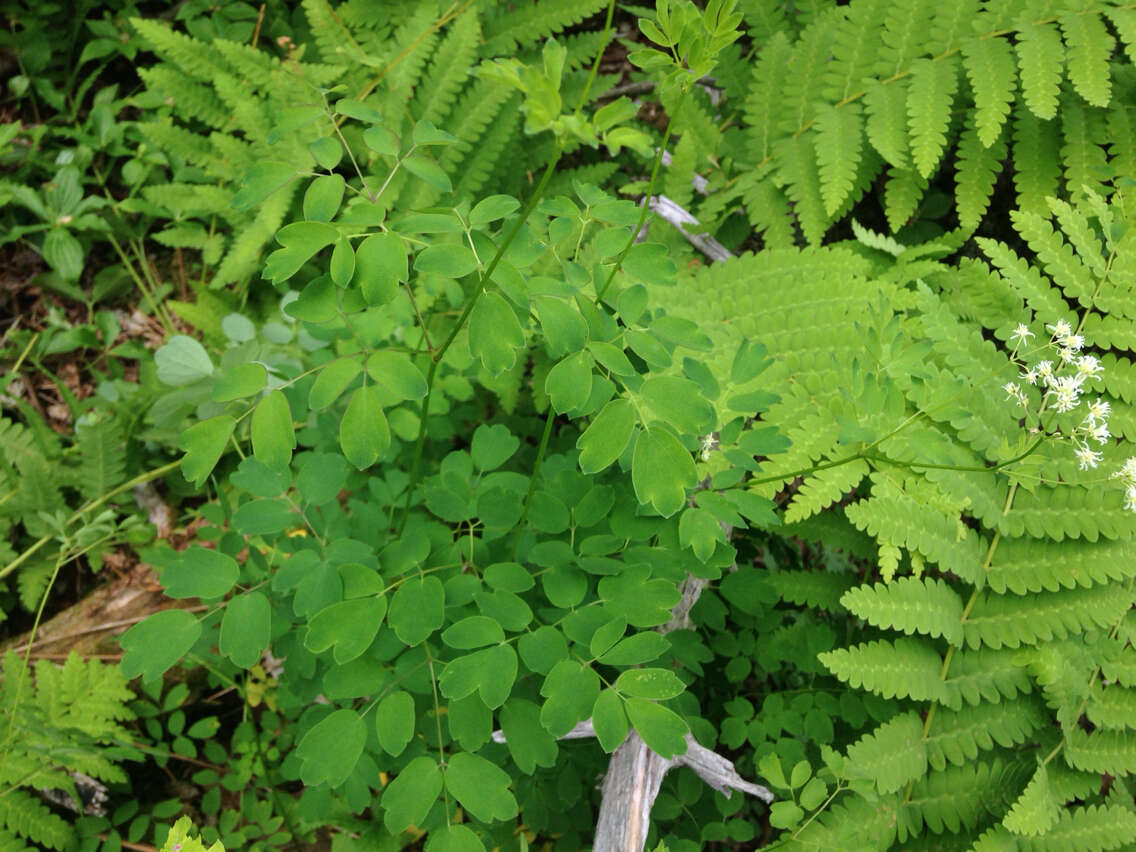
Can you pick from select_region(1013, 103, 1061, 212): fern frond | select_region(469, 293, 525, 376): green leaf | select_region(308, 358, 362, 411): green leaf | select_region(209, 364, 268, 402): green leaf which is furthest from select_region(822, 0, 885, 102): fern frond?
select_region(209, 364, 268, 402): green leaf

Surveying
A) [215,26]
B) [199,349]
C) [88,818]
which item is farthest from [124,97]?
[88,818]

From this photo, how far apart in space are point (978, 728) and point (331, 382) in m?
1.67

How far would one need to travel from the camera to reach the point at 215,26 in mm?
3357

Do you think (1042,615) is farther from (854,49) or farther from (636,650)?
(854,49)

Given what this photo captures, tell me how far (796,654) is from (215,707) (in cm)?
193

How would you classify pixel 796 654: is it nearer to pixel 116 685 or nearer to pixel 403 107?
pixel 116 685

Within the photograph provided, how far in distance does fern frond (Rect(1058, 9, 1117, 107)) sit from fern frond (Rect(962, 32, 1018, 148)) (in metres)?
0.15

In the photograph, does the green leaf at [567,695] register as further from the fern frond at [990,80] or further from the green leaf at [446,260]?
the fern frond at [990,80]

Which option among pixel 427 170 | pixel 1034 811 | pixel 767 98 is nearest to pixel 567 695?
pixel 427 170

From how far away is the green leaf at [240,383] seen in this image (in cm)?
124

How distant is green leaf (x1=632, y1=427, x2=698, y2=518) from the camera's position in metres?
1.20

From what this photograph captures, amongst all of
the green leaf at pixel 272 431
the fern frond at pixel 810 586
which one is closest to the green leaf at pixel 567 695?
the green leaf at pixel 272 431

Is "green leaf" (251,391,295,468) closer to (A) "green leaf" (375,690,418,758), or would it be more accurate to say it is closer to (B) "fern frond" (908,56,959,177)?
(A) "green leaf" (375,690,418,758)

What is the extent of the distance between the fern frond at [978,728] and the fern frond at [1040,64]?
163 centimetres
